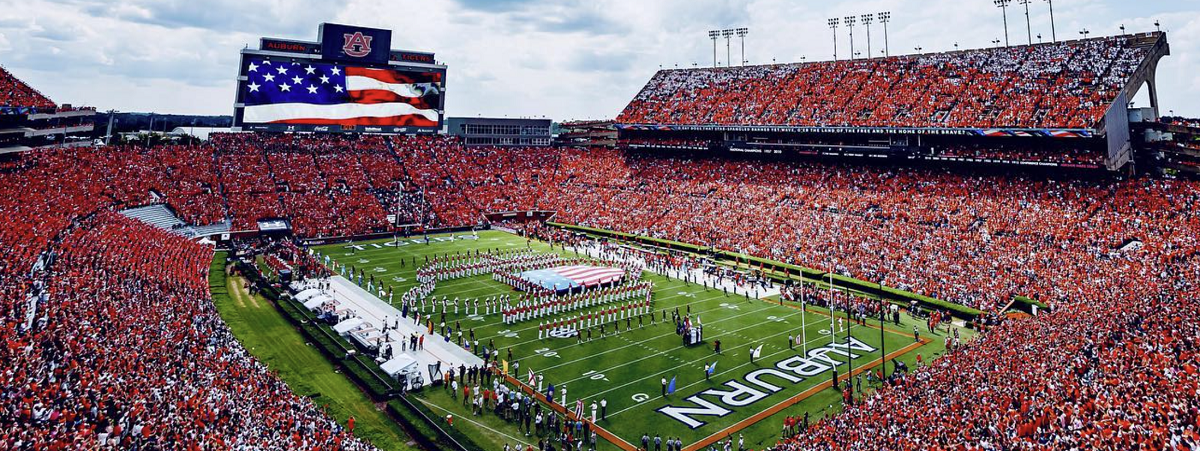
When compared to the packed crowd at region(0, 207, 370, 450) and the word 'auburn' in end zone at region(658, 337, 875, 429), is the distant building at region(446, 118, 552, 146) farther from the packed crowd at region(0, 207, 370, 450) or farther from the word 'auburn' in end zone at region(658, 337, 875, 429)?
the word 'auburn' in end zone at region(658, 337, 875, 429)

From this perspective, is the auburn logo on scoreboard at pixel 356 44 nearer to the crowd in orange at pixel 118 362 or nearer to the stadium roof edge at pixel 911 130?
the stadium roof edge at pixel 911 130

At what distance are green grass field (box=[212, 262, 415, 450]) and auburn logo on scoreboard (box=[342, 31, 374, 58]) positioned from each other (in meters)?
27.5

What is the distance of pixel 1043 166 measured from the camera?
34.6m

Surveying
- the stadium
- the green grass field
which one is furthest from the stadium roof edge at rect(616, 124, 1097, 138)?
the green grass field

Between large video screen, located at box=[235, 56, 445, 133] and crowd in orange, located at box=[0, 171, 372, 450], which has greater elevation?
large video screen, located at box=[235, 56, 445, 133]

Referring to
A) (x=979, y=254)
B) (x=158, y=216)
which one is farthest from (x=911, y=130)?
(x=158, y=216)

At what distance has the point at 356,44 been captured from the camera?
162 ft

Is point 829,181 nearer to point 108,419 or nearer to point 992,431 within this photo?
point 992,431

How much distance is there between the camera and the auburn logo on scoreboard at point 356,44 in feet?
161

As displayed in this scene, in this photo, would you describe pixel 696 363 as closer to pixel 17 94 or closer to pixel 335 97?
pixel 335 97

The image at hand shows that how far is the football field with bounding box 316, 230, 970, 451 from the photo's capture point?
15633 mm

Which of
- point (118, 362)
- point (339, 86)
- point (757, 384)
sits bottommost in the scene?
point (757, 384)

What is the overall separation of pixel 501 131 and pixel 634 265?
117 feet

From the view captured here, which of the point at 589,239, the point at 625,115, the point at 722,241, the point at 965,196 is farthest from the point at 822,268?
the point at 625,115
